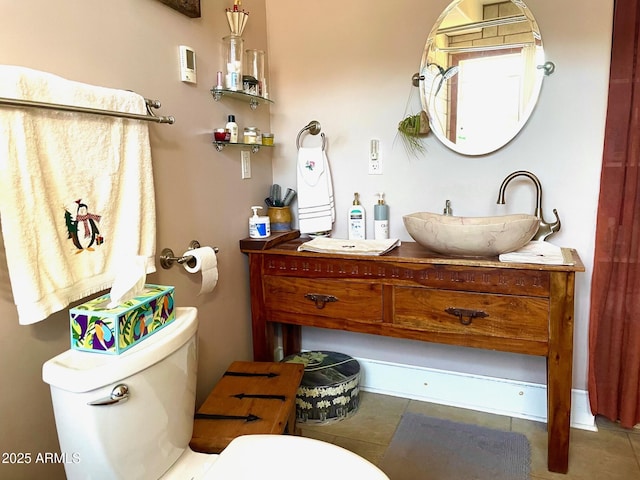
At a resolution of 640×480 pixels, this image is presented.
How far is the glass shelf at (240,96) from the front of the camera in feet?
6.04

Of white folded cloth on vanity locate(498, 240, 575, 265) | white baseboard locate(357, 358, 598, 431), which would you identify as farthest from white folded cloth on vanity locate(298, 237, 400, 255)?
white baseboard locate(357, 358, 598, 431)

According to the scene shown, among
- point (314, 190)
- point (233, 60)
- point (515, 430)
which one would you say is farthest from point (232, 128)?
point (515, 430)

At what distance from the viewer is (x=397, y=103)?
2.10 meters

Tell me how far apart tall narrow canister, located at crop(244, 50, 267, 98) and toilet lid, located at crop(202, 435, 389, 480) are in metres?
1.49

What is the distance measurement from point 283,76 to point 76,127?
133 cm

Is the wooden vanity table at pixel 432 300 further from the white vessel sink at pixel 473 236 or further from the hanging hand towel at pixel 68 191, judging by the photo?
the hanging hand towel at pixel 68 191

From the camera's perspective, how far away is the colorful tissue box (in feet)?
3.45

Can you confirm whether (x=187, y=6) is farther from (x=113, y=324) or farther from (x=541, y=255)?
(x=541, y=255)

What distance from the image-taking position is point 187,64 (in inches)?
65.8

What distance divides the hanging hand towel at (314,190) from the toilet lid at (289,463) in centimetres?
123

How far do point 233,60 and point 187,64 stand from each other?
28 centimetres

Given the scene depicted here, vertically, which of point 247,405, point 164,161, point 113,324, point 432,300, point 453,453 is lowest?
point 453,453

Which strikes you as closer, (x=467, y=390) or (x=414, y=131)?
(x=414, y=131)

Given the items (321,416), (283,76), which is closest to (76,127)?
(283,76)
